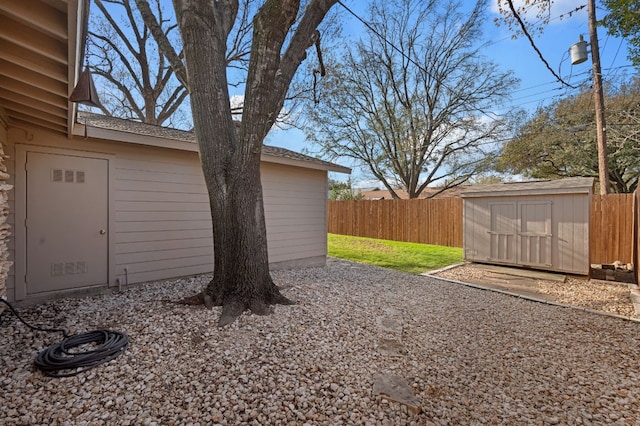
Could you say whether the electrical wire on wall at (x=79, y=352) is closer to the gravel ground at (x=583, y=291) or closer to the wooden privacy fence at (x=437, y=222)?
the gravel ground at (x=583, y=291)

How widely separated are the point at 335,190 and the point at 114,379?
59.2 feet

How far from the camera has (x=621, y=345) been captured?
114 inches

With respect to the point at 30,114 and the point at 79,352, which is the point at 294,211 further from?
the point at 79,352

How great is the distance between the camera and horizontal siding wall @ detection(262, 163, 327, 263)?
5934 millimetres

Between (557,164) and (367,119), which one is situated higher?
(367,119)

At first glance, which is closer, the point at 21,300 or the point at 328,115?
the point at 21,300

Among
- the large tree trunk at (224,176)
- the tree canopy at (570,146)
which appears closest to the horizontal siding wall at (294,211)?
the large tree trunk at (224,176)

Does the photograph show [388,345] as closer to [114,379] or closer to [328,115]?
[114,379]

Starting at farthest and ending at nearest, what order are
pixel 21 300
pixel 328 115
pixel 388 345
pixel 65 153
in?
pixel 328 115 → pixel 65 153 → pixel 21 300 → pixel 388 345

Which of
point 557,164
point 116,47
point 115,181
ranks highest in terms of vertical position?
point 116,47

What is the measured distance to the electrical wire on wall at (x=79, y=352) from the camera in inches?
83.7

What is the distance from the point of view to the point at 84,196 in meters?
4.04

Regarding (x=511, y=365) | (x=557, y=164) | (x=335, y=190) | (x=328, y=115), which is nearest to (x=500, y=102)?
(x=557, y=164)

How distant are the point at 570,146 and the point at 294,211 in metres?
11.8
